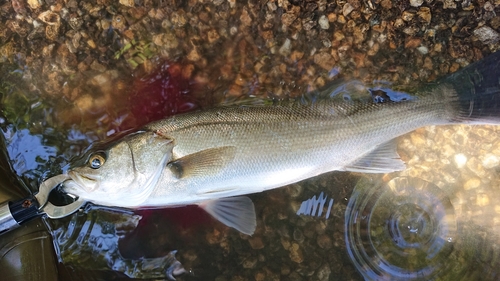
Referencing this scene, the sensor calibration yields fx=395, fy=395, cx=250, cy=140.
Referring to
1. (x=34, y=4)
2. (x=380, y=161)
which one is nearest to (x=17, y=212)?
(x=34, y=4)

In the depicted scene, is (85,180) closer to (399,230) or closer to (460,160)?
(399,230)

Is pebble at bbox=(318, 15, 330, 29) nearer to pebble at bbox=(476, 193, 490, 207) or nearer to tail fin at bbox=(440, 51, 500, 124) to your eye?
tail fin at bbox=(440, 51, 500, 124)

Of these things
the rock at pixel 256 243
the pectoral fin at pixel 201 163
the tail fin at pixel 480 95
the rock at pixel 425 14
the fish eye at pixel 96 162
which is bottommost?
the fish eye at pixel 96 162

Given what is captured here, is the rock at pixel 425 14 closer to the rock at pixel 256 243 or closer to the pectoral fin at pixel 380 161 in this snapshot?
the pectoral fin at pixel 380 161

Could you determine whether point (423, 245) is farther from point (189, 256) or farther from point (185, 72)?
point (185, 72)

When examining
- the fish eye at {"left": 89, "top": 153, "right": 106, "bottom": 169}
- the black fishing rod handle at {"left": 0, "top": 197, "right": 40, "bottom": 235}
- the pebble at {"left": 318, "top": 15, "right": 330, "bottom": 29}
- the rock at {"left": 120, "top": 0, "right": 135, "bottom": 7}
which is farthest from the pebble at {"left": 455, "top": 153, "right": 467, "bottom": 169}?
the black fishing rod handle at {"left": 0, "top": 197, "right": 40, "bottom": 235}

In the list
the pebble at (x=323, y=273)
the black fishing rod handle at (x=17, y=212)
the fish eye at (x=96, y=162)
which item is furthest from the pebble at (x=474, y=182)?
the black fishing rod handle at (x=17, y=212)
